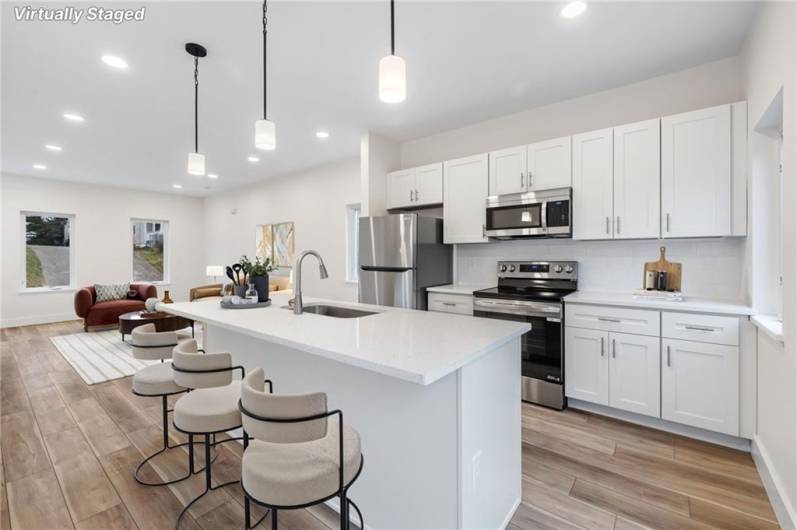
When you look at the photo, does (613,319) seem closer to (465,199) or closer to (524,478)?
(524,478)

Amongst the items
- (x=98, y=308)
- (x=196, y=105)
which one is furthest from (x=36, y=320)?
(x=196, y=105)

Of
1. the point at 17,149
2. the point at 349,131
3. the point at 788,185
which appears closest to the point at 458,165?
the point at 349,131

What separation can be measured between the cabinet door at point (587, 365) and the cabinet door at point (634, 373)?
0.16 ft

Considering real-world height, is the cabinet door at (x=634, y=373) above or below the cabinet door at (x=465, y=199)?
below

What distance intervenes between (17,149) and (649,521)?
773 cm

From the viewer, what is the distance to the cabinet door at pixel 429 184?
4.08 metres

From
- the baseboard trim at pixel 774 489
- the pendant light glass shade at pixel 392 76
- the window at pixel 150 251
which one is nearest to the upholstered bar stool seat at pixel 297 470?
the pendant light glass shade at pixel 392 76

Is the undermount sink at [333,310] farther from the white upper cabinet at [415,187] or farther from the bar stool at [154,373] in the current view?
the white upper cabinet at [415,187]

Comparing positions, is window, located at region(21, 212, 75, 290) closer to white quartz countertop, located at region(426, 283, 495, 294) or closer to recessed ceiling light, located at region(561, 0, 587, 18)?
white quartz countertop, located at region(426, 283, 495, 294)

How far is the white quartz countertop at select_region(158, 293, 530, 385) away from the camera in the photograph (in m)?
1.25

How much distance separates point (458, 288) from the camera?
155 inches

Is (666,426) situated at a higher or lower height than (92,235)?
lower

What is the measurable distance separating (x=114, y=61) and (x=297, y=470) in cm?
330

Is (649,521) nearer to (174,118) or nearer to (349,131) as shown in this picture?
(349,131)
